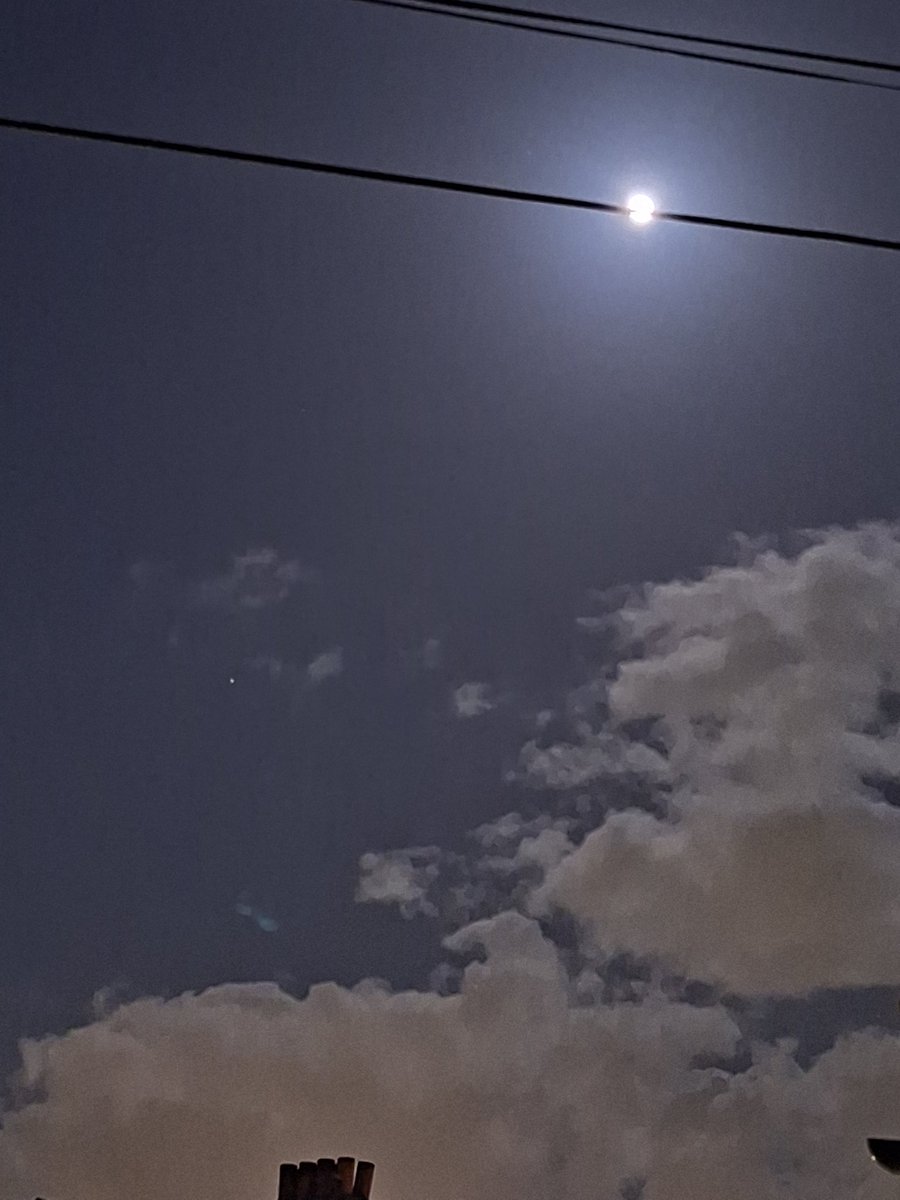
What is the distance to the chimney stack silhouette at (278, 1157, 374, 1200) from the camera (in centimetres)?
717

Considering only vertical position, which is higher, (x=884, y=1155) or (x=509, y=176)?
(x=509, y=176)

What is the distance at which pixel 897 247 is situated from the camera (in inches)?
181

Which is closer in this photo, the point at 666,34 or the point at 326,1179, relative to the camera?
the point at 666,34

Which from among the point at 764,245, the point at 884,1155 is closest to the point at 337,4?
the point at 764,245

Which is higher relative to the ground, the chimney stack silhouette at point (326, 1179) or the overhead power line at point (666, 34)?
the overhead power line at point (666, 34)

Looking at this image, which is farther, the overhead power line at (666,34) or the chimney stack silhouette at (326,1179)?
the chimney stack silhouette at (326,1179)

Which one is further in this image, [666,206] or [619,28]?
[666,206]

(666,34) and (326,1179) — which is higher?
(666,34)

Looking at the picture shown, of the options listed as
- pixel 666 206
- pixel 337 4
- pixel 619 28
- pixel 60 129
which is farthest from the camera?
pixel 337 4

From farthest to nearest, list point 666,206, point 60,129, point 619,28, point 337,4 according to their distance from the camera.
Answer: point 337,4, point 666,206, point 619,28, point 60,129

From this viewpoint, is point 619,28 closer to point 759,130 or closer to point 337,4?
point 759,130

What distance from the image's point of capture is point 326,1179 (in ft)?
23.8

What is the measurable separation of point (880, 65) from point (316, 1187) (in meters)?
6.00

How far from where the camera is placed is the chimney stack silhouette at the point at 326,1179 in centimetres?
717
